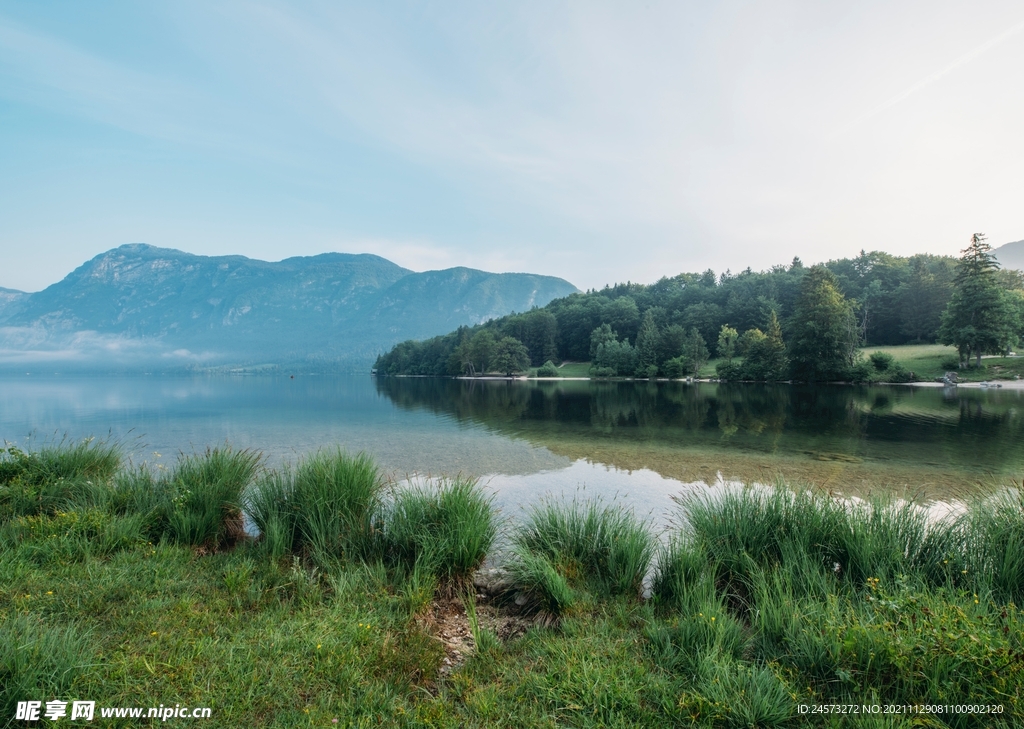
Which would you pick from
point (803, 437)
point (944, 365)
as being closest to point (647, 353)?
point (944, 365)

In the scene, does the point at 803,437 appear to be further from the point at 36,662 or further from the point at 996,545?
the point at 36,662

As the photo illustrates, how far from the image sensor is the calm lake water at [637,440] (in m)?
12.9

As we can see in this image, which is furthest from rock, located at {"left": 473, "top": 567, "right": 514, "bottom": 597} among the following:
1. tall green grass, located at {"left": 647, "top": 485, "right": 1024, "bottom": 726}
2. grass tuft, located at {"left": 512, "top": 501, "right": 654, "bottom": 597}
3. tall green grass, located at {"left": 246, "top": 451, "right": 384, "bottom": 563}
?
tall green grass, located at {"left": 647, "top": 485, "right": 1024, "bottom": 726}

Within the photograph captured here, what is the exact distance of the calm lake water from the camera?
1288 centimetres

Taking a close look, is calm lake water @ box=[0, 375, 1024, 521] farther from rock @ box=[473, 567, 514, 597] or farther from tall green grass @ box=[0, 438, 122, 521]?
rock @ box=[473, 567, 514, 597]

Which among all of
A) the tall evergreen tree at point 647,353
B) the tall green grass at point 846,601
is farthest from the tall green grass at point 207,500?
A: the tall evergreen tree at point 647,353

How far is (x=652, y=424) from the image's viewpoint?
25594mm

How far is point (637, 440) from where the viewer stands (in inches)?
800

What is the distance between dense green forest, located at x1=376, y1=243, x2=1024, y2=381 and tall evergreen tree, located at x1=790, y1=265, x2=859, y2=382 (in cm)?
13

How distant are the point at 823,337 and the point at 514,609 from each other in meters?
66.3

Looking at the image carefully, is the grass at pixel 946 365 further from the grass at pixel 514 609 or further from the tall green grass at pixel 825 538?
the grass at pixel 514 609

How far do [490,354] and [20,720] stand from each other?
368 ft

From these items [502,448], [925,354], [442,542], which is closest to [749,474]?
[502,448]

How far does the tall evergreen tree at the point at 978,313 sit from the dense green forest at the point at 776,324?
128 millimetres
